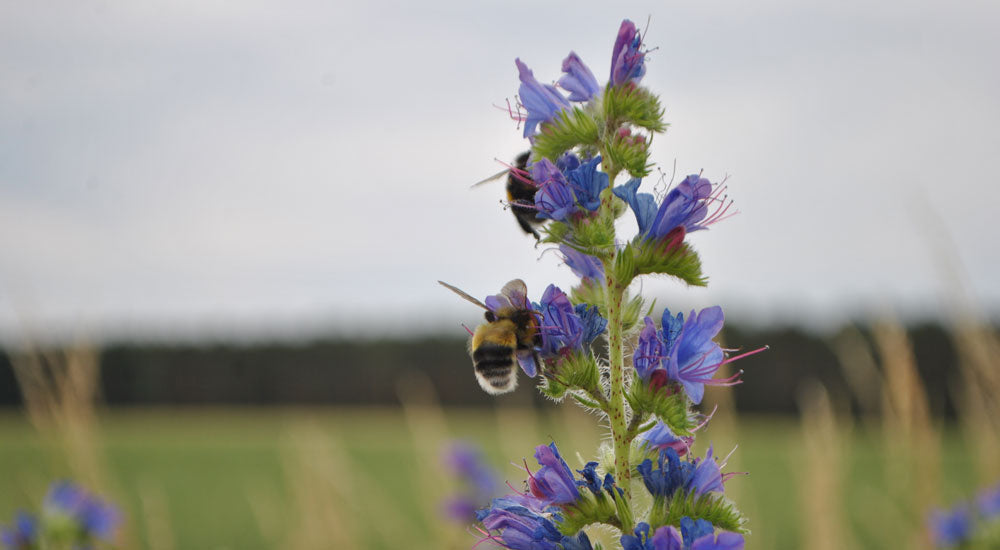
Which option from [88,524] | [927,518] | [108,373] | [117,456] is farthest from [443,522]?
[108,373]

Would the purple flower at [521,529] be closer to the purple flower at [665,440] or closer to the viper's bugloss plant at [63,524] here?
the purple flower at [665,440]

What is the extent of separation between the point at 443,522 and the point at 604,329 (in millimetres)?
4602

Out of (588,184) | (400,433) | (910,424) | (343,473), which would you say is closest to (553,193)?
(588,184)

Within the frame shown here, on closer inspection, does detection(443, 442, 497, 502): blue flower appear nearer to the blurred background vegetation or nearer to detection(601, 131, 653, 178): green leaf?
the blurred background vegetation

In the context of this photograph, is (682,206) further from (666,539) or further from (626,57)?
(666,539)

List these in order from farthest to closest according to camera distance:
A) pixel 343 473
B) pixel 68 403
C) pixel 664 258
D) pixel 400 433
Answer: pixel 400 433, pixel 343 473, pixel 68 403, pixel 664 258

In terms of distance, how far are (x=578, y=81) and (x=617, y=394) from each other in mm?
577

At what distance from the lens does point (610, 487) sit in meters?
1.39

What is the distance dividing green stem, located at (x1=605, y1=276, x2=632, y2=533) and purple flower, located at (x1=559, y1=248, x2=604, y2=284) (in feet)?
0.34

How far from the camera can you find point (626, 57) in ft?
4.99

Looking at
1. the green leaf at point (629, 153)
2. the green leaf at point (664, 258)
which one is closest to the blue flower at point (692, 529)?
the green leaf at point (664, 258)

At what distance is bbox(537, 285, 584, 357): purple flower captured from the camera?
150 cm

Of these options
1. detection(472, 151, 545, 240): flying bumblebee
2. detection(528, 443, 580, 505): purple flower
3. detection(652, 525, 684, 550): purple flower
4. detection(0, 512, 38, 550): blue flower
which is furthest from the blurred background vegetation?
detection(652, 525, 684, 550): purple flower

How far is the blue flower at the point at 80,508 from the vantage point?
3.76 m
